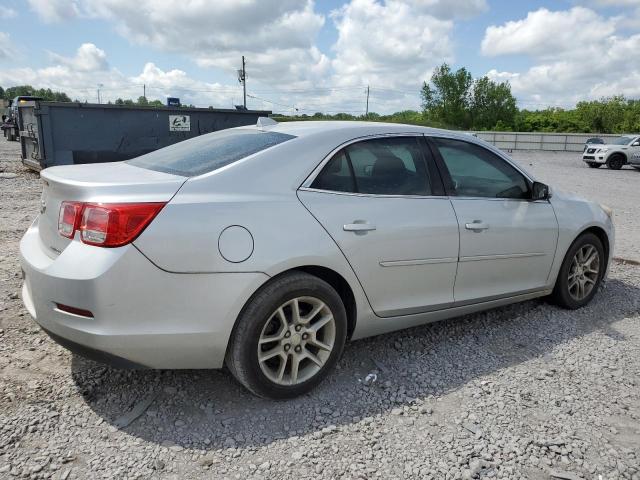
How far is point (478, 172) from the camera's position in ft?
12.8

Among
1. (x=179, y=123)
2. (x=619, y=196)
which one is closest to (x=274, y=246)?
(x=179, y=123)

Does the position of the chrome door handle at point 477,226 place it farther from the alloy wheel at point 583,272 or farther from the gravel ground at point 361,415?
the alloy wheel at point 583,272

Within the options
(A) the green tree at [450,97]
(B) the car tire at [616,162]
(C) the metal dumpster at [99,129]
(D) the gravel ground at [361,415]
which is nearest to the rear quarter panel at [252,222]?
(D) the gravel ground at [361,415]

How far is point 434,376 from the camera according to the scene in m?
3.37

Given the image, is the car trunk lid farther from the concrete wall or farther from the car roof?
the concrete wall

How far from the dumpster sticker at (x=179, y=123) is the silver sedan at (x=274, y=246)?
8.13 m

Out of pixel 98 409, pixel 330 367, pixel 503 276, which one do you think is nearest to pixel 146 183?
pixel 98 409

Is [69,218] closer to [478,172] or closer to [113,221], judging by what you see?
[113,221]

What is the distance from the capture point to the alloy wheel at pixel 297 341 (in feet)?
9.45

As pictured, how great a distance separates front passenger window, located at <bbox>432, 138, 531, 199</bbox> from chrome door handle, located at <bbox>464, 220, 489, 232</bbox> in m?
0.22

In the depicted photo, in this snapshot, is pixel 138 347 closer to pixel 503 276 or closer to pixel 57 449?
pixel 57 449

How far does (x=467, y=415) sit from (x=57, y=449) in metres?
→ 2.12

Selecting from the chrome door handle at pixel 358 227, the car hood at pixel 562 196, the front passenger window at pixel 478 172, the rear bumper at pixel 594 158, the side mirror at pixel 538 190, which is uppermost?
the front passenger window at pixel 478 172

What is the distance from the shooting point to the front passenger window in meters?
3.73
